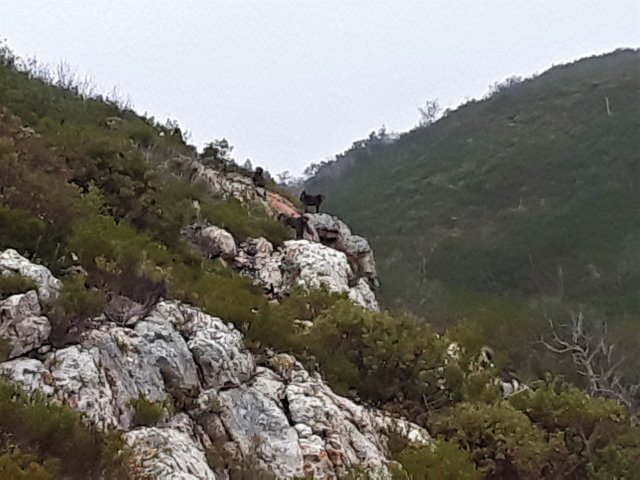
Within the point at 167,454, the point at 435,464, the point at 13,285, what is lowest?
the point at 435,464

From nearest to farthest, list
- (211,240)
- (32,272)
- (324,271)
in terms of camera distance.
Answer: (32,272) → (211,240) → (324,271)

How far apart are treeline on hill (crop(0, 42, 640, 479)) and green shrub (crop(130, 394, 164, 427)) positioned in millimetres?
897

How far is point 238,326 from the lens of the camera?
401 inches

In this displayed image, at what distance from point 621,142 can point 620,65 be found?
72.9ft

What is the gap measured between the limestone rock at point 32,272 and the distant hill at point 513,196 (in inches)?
857

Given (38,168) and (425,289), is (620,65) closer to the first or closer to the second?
(425,289)

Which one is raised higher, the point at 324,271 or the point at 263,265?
the point at 263,265

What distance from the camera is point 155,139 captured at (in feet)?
64.8

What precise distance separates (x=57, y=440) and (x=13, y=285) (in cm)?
205

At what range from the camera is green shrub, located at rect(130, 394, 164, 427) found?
24.0 ft

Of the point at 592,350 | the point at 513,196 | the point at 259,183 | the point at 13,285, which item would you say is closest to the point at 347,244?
the point at 259,183

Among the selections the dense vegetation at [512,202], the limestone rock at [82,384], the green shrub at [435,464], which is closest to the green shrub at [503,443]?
the green shrub at [435,464]

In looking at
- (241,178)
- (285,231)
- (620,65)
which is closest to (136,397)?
(285,231)

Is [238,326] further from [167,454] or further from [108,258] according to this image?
[167,454]
